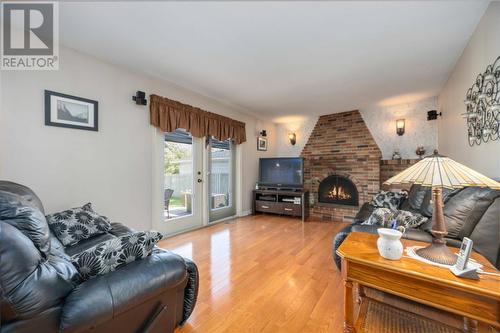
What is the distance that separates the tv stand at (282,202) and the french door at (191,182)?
2.52 feet

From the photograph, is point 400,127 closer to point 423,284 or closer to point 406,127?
point 406,127

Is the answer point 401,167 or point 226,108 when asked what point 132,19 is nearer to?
point 226,108

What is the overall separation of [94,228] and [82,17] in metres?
A: 1.87

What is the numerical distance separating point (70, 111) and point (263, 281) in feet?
8.86

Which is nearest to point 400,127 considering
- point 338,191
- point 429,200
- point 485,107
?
point 338,191

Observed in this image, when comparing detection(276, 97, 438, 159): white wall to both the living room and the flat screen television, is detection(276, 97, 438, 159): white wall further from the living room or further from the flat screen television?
the flat screen television

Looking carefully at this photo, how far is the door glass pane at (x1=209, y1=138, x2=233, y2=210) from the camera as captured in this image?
418 cm

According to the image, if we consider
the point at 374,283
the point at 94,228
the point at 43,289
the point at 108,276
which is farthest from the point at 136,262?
the point at 374,283

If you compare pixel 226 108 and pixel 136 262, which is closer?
pixel 136 262

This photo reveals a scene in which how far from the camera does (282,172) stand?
489 centimetres

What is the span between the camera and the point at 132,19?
1.87 m

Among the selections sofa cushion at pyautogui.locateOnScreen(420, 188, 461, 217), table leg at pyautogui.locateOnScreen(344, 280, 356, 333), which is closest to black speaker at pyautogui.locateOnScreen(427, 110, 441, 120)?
sofa cushion at pyautogui.locateOnScreen(420, 188, 461, 217)

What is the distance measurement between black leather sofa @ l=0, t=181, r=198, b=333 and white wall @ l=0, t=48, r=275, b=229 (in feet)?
4.53

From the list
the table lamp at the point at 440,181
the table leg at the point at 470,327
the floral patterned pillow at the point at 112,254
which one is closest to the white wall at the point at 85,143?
the floral patterned pillow at the point at 112,254
